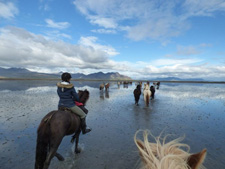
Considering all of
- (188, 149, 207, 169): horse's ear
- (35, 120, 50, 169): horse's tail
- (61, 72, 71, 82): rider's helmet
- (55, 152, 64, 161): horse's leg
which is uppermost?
(61, 72, 71, 82): rider's helmet

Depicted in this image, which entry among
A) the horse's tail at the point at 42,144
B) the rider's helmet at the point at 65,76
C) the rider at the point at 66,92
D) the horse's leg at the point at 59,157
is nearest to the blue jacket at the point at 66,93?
the rider at the point at 66,92

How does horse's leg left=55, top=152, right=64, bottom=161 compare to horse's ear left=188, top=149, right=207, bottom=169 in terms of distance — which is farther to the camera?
horse's leg left=55, top=152, right=64, bottom=161

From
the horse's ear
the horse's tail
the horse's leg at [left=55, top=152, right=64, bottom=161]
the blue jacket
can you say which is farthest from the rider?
the horse's ear

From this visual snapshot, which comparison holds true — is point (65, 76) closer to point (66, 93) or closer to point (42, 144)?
point (66, 93)

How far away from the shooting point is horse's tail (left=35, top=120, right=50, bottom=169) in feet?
10.3

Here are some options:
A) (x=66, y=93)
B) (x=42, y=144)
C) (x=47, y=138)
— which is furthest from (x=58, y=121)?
(x=66, y=93)

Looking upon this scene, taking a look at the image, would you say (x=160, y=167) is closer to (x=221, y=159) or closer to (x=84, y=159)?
(x=84, y=159)

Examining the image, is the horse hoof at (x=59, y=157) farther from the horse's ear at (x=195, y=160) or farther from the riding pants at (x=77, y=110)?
the horse's ear at (x=195, y=160)

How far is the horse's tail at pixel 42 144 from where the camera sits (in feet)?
A: 10.3

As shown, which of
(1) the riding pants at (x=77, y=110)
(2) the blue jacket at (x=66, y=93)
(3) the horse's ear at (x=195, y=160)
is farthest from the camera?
(1) the riding pants at (x=77, y=110)

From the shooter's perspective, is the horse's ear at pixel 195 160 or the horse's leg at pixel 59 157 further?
the horse's leg at pixel 59 157

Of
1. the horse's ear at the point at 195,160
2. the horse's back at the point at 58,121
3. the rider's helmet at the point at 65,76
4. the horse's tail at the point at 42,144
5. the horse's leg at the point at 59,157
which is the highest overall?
the rider's helmet at the point at 65,76

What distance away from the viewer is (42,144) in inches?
124

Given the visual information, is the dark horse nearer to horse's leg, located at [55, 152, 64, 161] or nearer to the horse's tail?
the horse's tail
